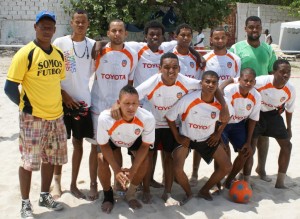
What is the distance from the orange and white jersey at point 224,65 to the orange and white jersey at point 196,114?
573mm

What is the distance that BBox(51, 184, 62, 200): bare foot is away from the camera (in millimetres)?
4649

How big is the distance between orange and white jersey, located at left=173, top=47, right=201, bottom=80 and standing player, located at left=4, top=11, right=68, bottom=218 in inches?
58.8

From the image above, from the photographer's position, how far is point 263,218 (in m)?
4.23

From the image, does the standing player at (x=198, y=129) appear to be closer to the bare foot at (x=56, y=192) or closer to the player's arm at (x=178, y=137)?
the player's arm at (x=178, y=137)

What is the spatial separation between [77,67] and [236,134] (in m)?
2.17

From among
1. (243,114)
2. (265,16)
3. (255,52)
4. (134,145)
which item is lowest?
(134,145)

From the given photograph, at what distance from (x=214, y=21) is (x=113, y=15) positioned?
567 cm

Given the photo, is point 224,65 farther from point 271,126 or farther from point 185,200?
point 185,200

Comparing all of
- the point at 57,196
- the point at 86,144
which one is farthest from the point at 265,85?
the point at 86,144

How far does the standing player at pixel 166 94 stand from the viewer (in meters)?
4.28

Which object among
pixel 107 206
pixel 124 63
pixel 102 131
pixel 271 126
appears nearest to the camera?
pixel 102 131

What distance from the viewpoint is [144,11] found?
18.5 metres

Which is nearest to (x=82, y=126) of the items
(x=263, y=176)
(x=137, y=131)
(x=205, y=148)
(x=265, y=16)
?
(x=137, y=131)

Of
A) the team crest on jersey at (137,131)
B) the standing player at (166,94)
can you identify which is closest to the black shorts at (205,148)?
the standing player at (166,94)
